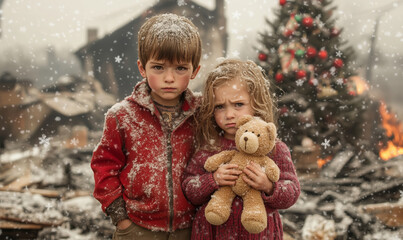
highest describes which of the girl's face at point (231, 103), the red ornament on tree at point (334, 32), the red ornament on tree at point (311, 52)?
the red ornament on tree at point (334, 32)

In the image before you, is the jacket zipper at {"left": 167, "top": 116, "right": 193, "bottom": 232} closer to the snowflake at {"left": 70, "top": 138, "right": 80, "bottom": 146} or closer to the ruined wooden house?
the ruined wooden house

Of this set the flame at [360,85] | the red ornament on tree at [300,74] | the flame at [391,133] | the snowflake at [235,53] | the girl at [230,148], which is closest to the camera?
the girl at [230,148]

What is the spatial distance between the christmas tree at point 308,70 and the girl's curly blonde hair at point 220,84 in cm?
210

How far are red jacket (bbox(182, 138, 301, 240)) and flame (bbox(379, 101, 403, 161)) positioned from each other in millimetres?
3116

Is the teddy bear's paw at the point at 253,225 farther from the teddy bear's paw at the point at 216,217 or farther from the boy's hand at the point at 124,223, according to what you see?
the boy's hand at the point at 124,223

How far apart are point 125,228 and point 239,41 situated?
273cm

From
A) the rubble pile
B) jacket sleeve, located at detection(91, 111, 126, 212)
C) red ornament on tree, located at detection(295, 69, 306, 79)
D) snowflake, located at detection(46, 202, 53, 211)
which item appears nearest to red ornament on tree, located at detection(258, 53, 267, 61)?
red ornament on tree, located at detection(295, 69, 306, 79)

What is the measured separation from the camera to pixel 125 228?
5.07 feet

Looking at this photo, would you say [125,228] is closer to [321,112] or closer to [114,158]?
[114,158]

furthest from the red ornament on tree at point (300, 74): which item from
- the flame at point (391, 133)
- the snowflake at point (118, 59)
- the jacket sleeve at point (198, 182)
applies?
the jacket sleeve at point (198, 182)

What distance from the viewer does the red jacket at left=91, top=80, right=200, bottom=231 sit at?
4.94ft

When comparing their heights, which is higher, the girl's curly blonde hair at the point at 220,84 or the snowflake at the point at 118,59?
the snowflake at the point at 118,59

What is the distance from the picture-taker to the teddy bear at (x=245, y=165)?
1.27 meters

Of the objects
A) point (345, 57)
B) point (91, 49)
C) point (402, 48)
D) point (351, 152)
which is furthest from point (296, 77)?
point (91, 49)
